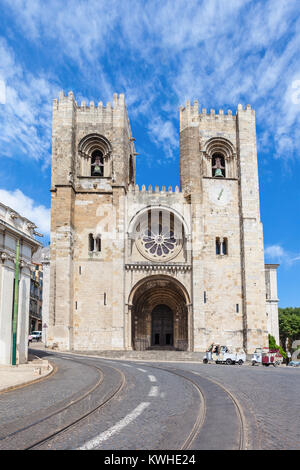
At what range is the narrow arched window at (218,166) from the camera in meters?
35.3

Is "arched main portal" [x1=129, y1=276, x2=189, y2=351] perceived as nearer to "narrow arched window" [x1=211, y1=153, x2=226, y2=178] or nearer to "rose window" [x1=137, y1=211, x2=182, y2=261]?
"rose window" [x1=137, y1=211, x2=182, y2=261]

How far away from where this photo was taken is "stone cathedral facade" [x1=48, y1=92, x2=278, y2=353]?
105 feet

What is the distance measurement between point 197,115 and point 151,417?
3191 centimetres

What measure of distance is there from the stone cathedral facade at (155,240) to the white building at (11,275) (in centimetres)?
1177

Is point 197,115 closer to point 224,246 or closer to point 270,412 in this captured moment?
point 224,246

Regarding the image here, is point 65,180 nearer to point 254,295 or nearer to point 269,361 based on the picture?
point 254,295

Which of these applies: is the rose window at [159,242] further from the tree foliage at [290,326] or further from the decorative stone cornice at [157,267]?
the tree foliage at [290,326]

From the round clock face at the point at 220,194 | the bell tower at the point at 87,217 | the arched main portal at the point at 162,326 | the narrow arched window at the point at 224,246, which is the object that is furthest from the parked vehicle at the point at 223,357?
the round clock face at the point at 220,194

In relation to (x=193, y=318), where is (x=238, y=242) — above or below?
above

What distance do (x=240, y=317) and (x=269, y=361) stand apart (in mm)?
9416

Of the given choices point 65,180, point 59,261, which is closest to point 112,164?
point 65,180

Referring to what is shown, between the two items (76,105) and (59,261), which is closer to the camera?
(59,261)
